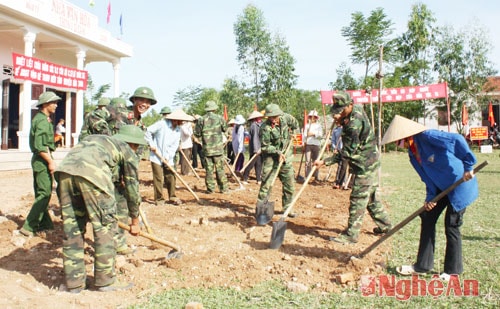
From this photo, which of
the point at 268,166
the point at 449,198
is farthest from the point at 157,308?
the point at 268,166

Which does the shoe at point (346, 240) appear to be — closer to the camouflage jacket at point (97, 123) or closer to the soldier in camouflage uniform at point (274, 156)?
the soldier in camouflage uniform at point (274, 156)

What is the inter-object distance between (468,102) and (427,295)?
25.5 m

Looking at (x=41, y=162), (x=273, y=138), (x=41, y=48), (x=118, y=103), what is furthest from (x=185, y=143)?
(x=41, y=48)

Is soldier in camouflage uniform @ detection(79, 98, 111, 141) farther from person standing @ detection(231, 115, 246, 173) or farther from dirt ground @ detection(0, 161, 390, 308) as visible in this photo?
person standing @ detection(231, 115, 246, 173)

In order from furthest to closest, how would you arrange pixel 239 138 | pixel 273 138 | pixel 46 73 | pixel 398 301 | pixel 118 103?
pixel 46 73
pixel 239 138
pixel 273 138
pixel 118 103
pixel 398 301

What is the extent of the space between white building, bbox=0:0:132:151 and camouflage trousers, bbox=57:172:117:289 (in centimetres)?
1117

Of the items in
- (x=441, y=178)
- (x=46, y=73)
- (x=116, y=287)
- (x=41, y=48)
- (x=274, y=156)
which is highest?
(x=41, y=48)

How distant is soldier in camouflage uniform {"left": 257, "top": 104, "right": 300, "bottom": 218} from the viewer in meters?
6.17

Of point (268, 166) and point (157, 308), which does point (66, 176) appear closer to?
point (157, 308)

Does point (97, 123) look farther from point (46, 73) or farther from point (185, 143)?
point (46, 73)

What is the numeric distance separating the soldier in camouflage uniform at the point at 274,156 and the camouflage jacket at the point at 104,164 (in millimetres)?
2728

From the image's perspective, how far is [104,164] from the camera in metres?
3.46

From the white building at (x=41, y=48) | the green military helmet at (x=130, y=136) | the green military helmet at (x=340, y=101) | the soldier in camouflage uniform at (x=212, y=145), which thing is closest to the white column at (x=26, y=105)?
the white building at (x=41, y=48)

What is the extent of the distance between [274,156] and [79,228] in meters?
3.36
